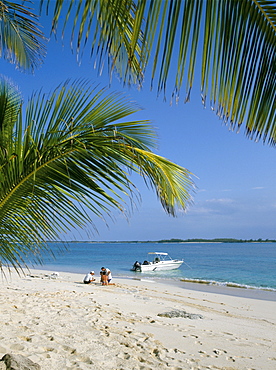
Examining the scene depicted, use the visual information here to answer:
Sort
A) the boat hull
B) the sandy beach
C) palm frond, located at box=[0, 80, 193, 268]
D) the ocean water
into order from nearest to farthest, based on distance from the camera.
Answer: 1. palm frond, located at box=[0, 80, 193, 268]
2. the sandy beach
3. the ocean water
4. the boat hull

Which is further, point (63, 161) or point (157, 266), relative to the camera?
point (157, 266)

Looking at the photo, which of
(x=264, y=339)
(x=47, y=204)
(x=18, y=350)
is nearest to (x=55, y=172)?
(x=47, y=204)

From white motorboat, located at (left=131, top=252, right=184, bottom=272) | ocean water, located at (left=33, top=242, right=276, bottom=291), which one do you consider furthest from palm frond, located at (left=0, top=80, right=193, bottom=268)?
white motorboat, located at (left=131, top=252, right=184, bottom=272)

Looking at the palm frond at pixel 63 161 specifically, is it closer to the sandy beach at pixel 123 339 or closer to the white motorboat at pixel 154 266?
the sandy beach at pixel 123 339

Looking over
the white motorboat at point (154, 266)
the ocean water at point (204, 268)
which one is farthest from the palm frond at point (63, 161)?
the white motorboat at point (154, 266)

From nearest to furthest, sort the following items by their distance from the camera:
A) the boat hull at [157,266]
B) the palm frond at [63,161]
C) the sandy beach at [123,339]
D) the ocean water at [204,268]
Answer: the palm frond at [63,161]
the sandy beach at [123,339]
the ocean water at [204,268]
the boat hull at [157,266]

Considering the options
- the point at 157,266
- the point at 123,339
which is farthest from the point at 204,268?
the point at 123,339

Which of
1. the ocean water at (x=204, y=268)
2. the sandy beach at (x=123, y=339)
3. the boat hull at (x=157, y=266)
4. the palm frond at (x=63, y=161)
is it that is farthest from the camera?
the boat hull at (x=157, y=266)

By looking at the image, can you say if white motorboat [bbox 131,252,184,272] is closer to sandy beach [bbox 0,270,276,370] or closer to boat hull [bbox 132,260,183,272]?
boat hull [bbox 132,260,183,272]

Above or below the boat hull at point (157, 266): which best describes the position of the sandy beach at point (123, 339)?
above

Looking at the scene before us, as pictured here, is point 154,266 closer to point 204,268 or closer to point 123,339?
point 204,268

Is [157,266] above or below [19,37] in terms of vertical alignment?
below

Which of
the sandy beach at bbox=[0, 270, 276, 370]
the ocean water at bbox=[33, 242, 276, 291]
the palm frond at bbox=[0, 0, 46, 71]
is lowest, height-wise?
the ocean water at bbox=[33, 242, 276, 291]

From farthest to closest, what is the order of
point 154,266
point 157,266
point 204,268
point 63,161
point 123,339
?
point 204,268 → point 157,266 → point 154,266 → point 123,339 → point 63,161
